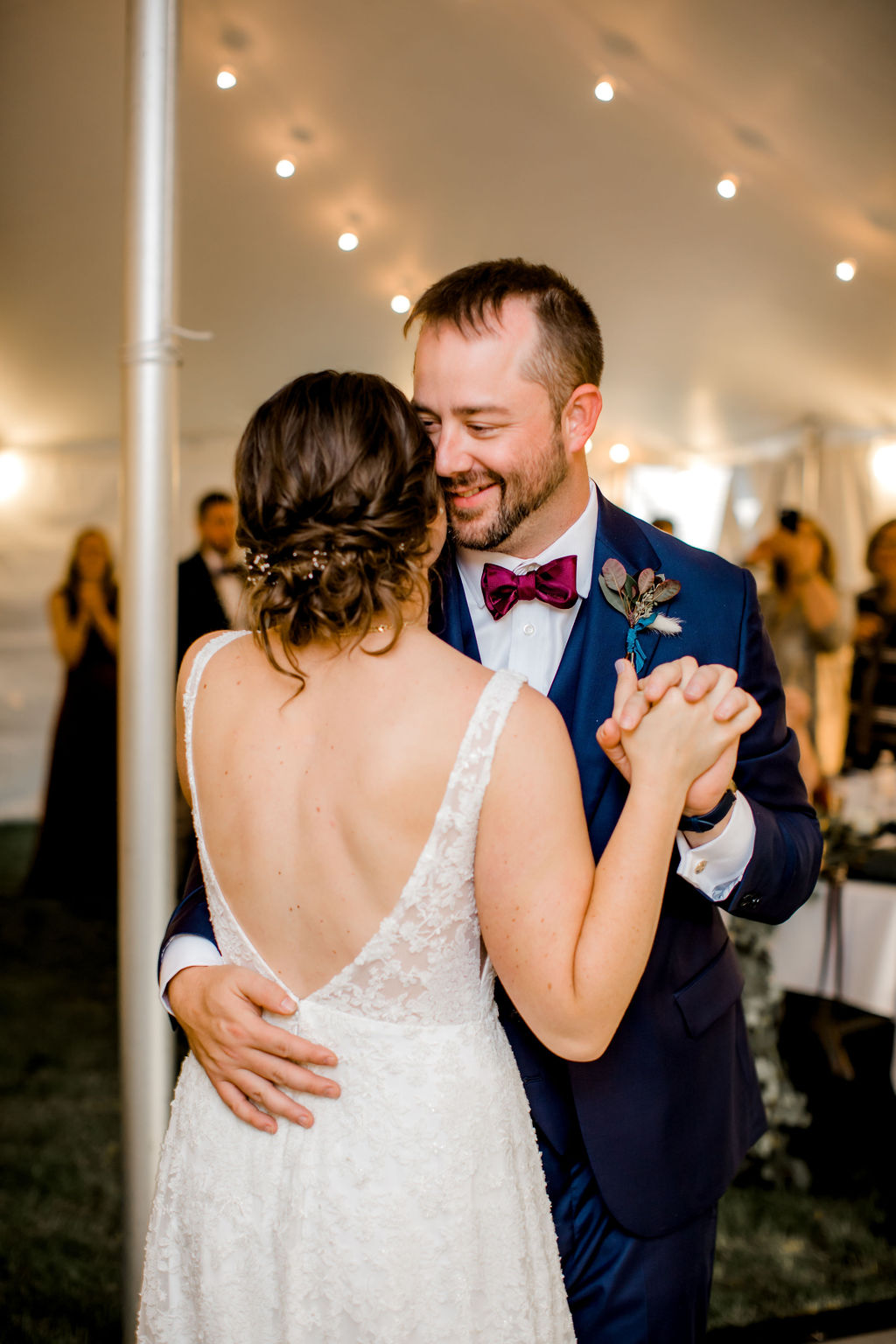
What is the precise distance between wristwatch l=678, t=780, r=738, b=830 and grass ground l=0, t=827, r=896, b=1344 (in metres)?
1.80

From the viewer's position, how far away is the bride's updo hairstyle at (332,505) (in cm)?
110

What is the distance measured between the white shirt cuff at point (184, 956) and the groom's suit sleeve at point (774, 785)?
69 cm

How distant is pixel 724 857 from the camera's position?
4.35 feet

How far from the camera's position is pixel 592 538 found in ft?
5.48

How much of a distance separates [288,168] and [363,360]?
2.47 ft

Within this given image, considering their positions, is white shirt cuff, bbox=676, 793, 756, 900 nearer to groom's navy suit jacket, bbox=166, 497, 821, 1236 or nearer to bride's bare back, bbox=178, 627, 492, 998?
groom's navy suit jacket, bbox=166, 497, 821, 1236

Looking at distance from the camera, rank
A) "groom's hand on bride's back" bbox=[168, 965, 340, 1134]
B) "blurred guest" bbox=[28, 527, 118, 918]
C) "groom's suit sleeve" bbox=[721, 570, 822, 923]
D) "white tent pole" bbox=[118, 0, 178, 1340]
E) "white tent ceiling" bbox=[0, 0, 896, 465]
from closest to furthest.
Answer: "groom's hand on bride's back" bbox=[168, 965, 340, 1134] < "groom's suit sleeve" bbox=[721, 570, 822, 923] < "white tent pole" bbox=[118, 0, 178, 1340] < "white tent ceiling" bbox=[0, 0, 896, 465] < "blurred guest" bbox=[28, 527, 118, 918]

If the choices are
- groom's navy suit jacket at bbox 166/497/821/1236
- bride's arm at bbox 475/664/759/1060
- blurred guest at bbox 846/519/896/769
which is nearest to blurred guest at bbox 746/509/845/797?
blurred guest at bbox 846/519/896/769

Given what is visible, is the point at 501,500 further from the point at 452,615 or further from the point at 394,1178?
the point at 394,1178

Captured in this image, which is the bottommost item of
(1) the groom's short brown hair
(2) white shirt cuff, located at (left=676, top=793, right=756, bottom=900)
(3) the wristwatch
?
(2) white shirt cuff, located at (left=676, top=793, right=756, bottom=900)

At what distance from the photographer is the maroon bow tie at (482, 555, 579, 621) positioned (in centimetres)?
155

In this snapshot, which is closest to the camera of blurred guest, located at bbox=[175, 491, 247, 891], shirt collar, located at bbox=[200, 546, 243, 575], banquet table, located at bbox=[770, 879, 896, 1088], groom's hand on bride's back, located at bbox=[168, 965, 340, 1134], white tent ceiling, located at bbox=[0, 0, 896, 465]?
groom's hand on bride's back, located at bbox=[168, 965, 340, 1134]

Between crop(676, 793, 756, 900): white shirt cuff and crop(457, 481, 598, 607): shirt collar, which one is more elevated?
crop(457, 481, 598, 607): shirt collar

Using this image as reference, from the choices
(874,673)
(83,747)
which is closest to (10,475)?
(83,747)
